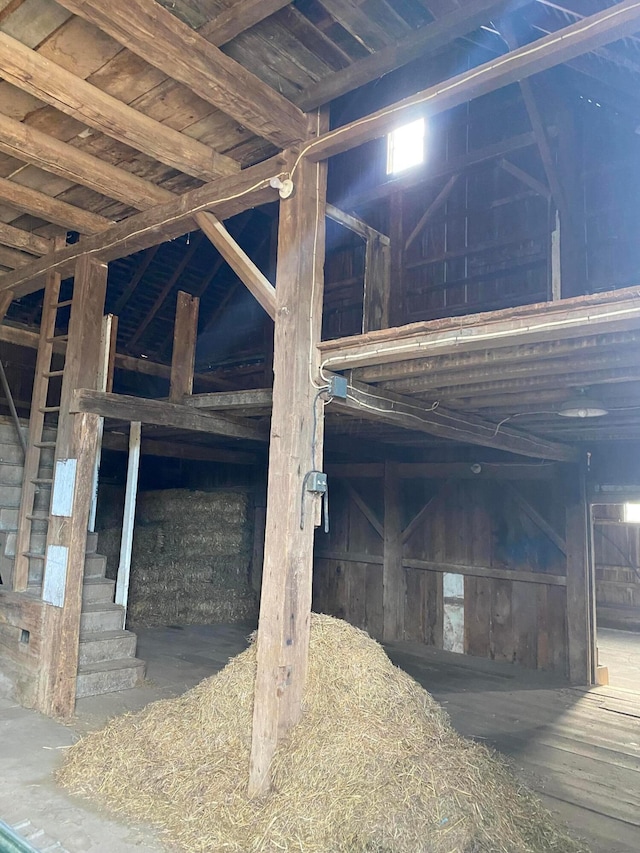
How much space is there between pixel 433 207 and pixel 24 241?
15.5 feet

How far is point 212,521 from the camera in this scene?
9.70m

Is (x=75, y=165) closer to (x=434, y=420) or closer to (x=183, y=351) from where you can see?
(x=183, y=351)

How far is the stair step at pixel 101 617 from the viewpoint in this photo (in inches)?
219

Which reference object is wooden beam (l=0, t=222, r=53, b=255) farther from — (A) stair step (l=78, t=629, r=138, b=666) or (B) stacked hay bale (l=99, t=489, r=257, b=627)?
(B) stacked hay bale (l=99, t=489, r=257, b=627)

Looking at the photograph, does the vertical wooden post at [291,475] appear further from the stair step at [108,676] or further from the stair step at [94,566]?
the stair step at [94,566]

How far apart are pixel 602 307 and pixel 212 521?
785 cm

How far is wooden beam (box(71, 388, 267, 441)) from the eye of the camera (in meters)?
5.07

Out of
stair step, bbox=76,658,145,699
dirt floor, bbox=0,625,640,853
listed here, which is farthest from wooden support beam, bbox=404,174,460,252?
stair step, bbox=76,658,145,699

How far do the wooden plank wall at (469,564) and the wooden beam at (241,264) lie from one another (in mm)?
4784

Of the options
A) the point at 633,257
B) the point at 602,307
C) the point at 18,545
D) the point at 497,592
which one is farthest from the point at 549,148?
the point at 18,545

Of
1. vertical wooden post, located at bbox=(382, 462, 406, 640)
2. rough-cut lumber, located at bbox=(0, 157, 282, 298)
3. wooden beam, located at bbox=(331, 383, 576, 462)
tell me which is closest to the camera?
rough-cut lumber, located at bbox=(0, 157, 282, 298)

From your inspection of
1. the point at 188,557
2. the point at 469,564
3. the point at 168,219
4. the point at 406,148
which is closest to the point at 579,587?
the point at 469,564

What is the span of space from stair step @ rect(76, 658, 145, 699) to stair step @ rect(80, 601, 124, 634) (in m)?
0.30

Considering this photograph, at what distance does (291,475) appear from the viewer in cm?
344
